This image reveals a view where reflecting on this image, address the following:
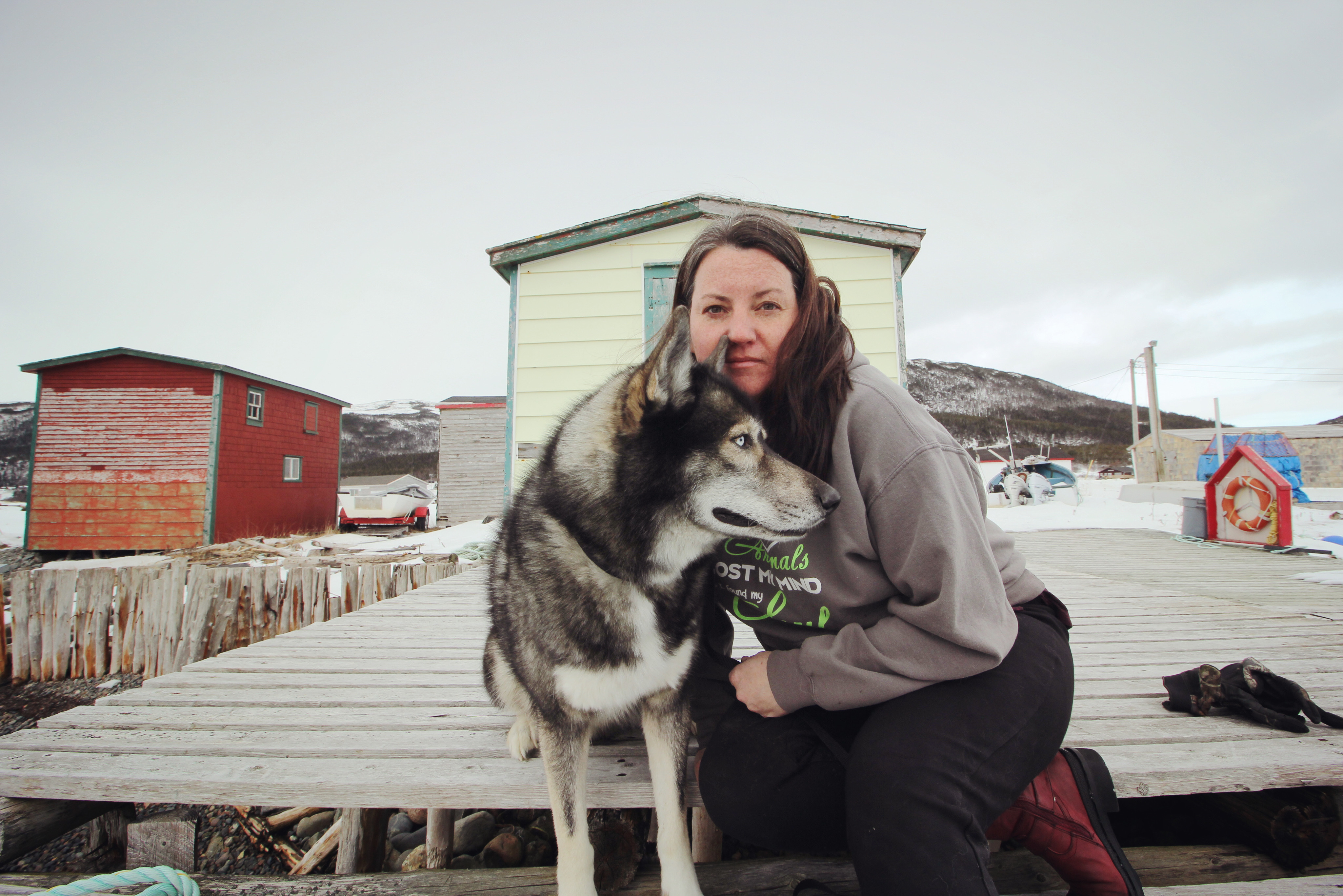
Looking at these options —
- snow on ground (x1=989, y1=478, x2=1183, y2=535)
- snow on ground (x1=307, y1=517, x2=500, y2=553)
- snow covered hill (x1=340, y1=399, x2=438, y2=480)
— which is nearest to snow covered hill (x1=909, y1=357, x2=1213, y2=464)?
snow on ground (x1=989, y1=478, x2=1183, y2=535)

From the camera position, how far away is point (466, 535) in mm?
12188

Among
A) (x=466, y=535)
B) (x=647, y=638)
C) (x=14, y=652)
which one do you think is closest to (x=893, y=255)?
(x=647, y=638)

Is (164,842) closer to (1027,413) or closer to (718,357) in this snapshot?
(718,357)

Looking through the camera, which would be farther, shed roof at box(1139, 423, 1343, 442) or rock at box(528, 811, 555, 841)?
shed roof at box(1139, 423, 1343, 442)

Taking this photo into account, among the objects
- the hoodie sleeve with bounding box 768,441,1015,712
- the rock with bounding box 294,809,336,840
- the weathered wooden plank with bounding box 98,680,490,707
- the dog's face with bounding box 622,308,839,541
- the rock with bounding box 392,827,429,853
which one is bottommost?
the rock with bounding box 294,809,336,840

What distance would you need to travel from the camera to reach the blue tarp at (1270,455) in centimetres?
1614

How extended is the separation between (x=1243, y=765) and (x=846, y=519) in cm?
139

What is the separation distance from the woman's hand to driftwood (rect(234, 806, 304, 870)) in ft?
8.43

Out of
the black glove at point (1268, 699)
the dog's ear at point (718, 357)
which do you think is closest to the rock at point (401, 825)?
the dog's ear at point (718, 357)

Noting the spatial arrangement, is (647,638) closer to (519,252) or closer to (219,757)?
(219,757)

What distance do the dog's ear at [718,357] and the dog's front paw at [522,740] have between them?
47.4 inches

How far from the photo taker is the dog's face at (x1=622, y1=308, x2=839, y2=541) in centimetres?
142

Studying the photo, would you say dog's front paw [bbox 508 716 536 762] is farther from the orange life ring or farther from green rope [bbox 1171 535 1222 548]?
the orange life ring

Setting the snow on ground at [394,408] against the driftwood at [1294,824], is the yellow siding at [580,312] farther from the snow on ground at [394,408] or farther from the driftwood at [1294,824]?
the snow on ground at [394,408]
